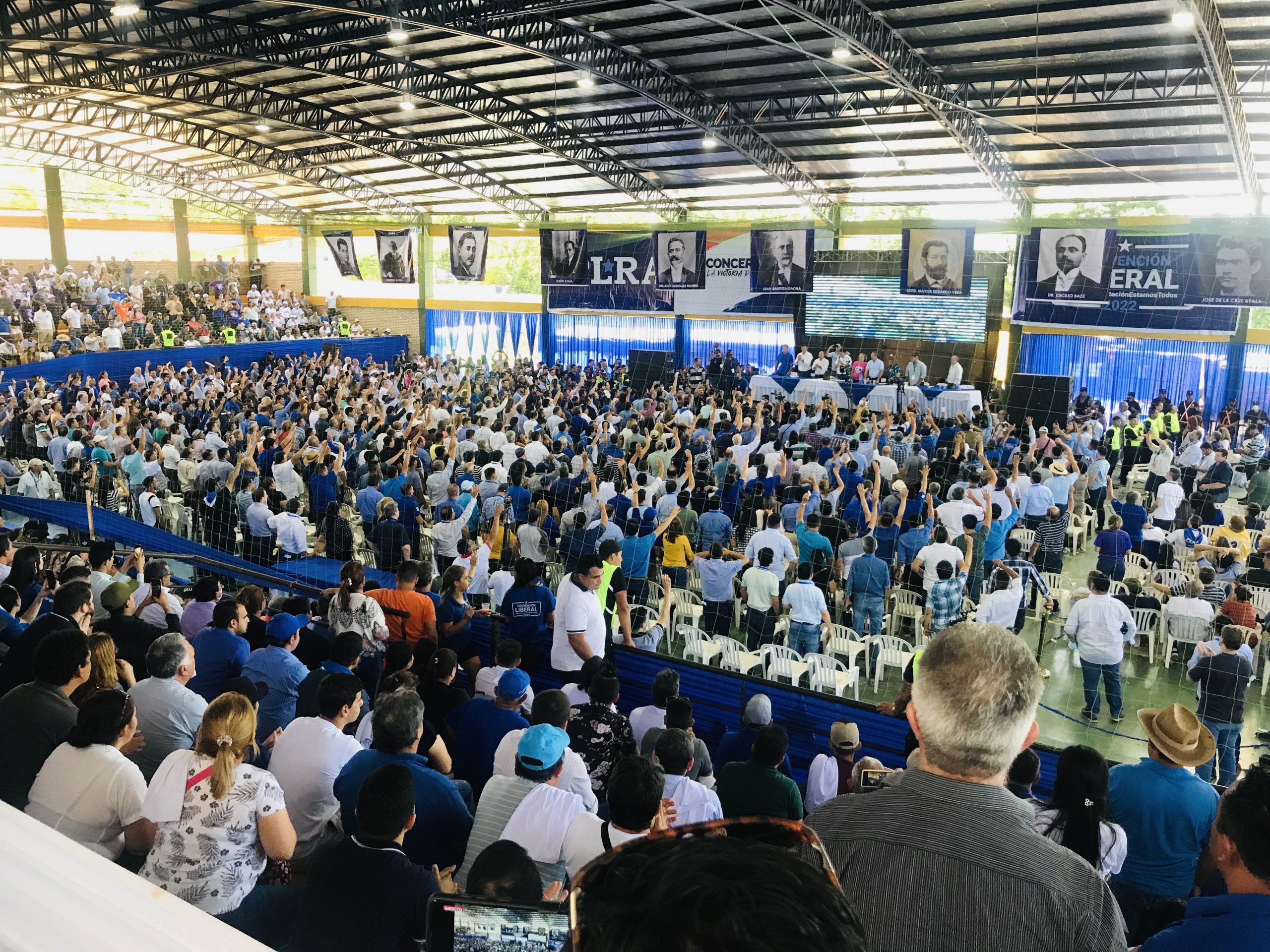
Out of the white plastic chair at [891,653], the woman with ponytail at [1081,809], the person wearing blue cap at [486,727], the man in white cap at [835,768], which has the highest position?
the woman with ponytail at [1081,809]

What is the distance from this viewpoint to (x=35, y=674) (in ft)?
10.4

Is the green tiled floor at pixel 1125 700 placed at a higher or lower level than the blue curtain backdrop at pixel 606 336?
lower

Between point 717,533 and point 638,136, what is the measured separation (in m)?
13.1

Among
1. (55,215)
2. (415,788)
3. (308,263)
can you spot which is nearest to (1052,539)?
(415,788)

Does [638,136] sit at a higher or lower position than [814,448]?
higher

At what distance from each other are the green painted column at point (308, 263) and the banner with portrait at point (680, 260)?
17345 mm

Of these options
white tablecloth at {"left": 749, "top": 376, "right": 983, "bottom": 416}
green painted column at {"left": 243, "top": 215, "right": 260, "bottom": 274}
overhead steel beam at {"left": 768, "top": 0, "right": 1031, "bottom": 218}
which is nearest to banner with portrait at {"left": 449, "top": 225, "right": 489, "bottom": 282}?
white tablecloth at {"left": 749, "top": 376, "right": 983, "bottom": 416}

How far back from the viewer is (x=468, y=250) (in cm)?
2008

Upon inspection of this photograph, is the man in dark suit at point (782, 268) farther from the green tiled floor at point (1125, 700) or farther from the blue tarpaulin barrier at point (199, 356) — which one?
the blue tarpaulin barrier at point (199, 356)

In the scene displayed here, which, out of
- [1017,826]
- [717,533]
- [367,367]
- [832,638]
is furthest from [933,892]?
[367,367]

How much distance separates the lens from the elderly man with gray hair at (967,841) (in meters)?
1.05

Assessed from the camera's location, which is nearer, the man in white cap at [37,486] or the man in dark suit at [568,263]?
the man in white cap at [37,486]

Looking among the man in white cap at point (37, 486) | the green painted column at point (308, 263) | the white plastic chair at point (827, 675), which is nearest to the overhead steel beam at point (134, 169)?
the green painted column at point (308, 263)

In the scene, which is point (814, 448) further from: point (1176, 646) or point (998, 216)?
point (998, 216)
